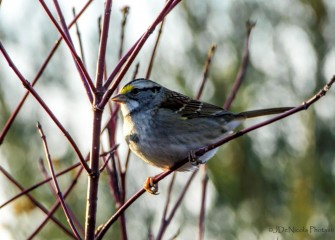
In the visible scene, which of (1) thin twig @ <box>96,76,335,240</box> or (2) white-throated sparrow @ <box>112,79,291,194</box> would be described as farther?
(2) white-throated sparrow @ <box>112,79,291,194</box>

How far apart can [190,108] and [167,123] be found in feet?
1.14

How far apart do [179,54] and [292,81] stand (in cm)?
115

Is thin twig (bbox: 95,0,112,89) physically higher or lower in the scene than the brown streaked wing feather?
lower

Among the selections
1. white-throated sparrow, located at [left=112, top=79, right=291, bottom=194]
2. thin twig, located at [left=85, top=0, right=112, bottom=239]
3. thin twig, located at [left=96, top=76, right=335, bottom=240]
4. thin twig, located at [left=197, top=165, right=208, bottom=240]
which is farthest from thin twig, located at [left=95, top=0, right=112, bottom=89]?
white-throated sparrow, located at [left=112, top=79, right=291, bottom=194]

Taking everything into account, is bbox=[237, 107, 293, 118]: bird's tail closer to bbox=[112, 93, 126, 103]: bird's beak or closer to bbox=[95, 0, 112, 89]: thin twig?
bbox=[112, 93, 126, 103]: bird's beak

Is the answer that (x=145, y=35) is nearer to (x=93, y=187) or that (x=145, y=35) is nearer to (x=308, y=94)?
(x=93, y=187)

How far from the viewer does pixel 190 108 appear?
14.8 feet

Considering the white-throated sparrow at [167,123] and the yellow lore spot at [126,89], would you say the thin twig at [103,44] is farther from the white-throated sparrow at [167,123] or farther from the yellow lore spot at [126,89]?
the yellow lore spot at [126,89]

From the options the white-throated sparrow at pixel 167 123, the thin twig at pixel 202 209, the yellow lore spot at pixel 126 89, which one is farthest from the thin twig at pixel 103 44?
the yellow lore spot at pixel 126 89

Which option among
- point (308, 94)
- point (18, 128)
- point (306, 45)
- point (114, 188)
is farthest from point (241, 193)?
point (114, 188)

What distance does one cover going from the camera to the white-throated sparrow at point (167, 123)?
397 centimetres

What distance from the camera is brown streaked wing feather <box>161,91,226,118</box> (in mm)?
4438

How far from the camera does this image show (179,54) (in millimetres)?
7242

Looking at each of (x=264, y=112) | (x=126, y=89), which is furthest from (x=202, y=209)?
(x=126, y=89)
